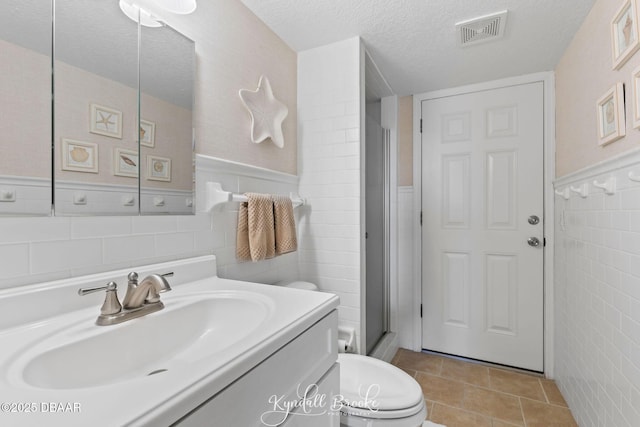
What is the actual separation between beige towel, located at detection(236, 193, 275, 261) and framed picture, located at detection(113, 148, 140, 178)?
431 mm

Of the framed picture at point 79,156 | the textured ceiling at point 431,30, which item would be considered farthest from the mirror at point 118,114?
the textured ceiling at point 431,30

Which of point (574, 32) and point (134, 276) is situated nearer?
point (134, 276)

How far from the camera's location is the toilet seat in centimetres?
108

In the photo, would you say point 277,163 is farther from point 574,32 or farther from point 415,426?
point 574,32

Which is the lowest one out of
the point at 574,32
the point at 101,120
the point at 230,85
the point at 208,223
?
the point at 208,223

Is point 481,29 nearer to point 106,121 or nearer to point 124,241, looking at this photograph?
point 106,121

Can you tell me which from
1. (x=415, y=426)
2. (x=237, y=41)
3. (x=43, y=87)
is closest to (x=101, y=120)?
(x=43, y=87)

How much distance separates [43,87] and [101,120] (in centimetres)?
14

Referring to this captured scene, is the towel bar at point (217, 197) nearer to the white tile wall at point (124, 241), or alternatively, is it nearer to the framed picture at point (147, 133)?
the white tile wall at point (124, 241)

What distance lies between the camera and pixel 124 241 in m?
0.93

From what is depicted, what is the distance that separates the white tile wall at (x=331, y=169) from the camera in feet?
5.54

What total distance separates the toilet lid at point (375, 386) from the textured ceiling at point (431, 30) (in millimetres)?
1634

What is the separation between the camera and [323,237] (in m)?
1.77

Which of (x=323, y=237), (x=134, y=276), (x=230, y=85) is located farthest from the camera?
(x=323, y=237)
